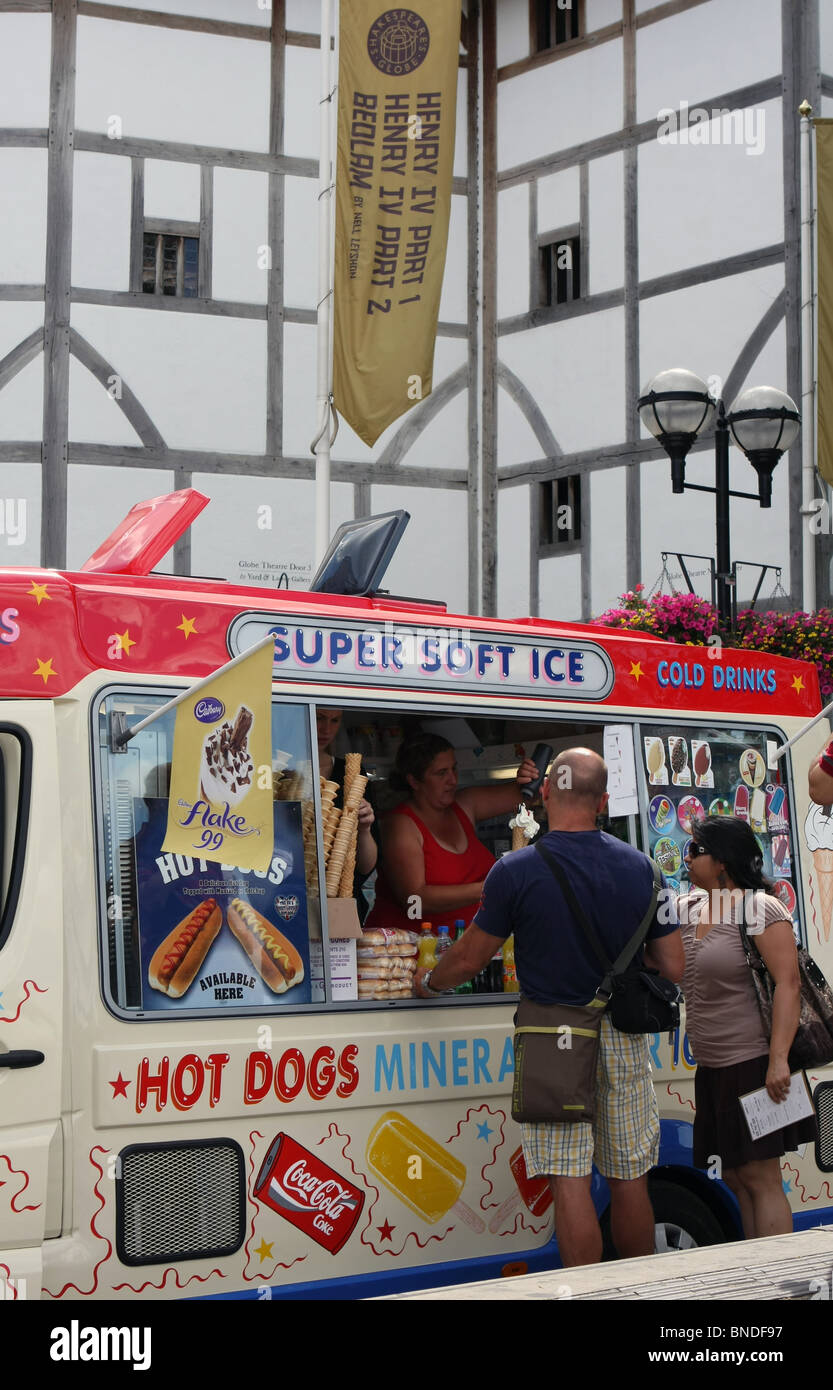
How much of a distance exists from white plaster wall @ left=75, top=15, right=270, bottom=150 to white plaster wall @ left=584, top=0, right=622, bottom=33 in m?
3.87

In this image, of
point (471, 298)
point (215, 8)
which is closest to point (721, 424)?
point (471, 298)

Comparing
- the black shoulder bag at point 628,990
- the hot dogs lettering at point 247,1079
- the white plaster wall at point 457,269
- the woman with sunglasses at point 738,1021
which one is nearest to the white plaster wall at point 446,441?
the white plaster wall at point 457,269

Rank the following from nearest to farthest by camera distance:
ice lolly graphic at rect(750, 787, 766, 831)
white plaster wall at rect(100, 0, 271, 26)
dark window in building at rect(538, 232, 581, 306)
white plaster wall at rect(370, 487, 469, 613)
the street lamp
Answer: ice lolly graphic at rect(750, 787, 766, 831)
the street lamp
white plaster wall at rect(100, 0, 271, 26)
white plaster wall at rect(370, 487, 469, 613)
dark window in building at rect(538, 232, 581, 306)

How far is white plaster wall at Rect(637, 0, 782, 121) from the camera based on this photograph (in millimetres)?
17219

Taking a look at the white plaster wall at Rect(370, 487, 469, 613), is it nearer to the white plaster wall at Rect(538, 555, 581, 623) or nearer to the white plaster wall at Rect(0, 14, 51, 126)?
the white plaster wall at Rect(538, 555, 581, 623)

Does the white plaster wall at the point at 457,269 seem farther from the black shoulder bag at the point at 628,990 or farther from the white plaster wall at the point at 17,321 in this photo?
the black shoulder bag at the point at 628,990

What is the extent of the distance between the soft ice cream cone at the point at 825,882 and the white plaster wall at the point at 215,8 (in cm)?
1514

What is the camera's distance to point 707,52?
58.6 feet

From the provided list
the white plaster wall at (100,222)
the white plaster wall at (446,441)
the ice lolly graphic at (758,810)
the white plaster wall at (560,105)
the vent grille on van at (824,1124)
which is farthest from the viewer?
the white plaster wall at (446,441)

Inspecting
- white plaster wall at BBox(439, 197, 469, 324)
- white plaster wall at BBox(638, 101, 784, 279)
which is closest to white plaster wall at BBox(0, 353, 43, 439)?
white plaster wall at BBox(439, 197, 469, 324)

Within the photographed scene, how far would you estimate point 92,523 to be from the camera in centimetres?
1734

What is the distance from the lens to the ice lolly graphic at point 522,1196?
511cm

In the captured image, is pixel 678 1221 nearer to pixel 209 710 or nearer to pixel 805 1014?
pixel 805 1014

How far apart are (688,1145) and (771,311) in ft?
42.6
